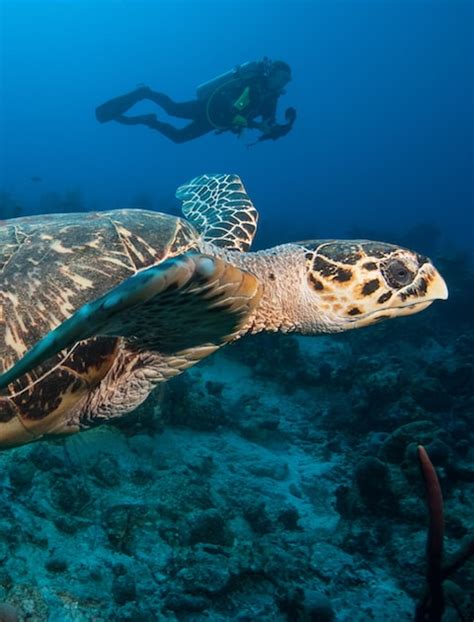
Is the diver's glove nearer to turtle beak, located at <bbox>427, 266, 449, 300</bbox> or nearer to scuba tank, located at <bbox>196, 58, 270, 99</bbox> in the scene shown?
scuba tank, located at <bbox>196, 58, 270, 99</bbox>

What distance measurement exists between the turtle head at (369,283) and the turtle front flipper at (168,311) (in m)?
0.63

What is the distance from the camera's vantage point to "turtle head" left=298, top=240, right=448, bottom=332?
214 centimetres

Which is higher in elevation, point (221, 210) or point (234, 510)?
point (221, 210)

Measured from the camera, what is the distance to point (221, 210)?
3475 mm

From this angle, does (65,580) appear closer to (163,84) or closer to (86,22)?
(163,84)

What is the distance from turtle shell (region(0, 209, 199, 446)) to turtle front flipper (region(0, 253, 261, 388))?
0.82 feet

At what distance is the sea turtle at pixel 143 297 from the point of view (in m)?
1.45

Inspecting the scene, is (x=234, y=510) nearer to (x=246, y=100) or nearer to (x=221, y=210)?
(x=221, y=210)

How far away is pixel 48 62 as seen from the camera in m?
88.2

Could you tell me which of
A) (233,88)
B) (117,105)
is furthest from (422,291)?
(117,105)

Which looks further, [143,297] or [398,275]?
Answer: [398,275]

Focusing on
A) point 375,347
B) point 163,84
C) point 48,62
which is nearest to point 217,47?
point 163,84

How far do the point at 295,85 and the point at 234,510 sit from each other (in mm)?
102164

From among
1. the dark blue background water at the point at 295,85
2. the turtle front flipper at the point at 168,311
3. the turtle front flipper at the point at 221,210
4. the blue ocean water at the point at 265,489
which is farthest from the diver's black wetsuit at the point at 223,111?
A: the dark blue background water at the point at 295,85
